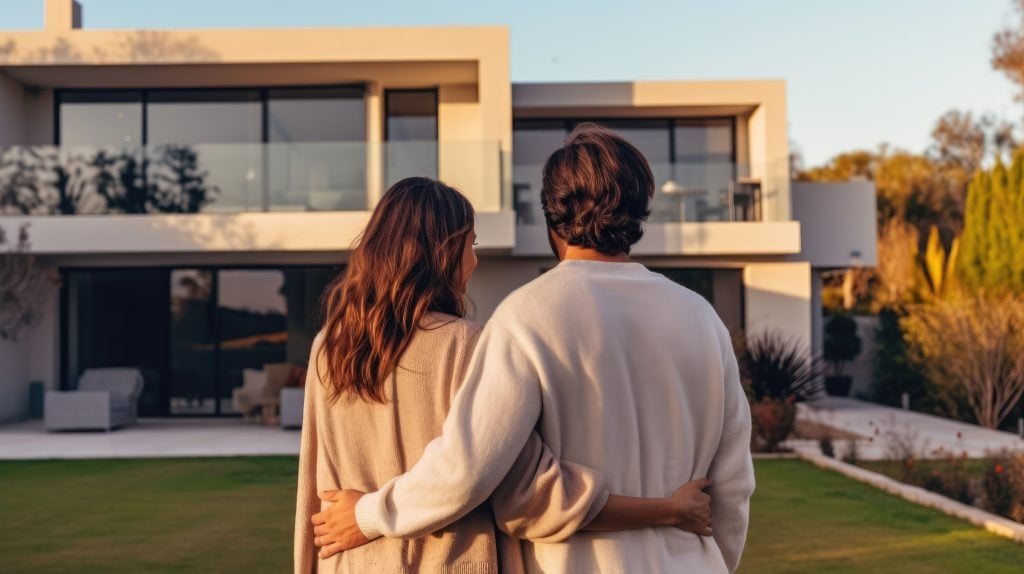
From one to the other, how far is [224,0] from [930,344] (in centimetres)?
1284

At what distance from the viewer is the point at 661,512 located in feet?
7.31

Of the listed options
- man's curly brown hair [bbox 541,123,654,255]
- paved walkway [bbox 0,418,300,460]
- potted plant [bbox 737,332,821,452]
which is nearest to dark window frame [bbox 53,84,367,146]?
paved walkway [bbox 0,418,300,460]

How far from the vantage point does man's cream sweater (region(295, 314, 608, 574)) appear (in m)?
2.38

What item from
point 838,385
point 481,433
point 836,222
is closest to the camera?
point 481,433

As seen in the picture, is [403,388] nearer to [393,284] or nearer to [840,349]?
[393,284]

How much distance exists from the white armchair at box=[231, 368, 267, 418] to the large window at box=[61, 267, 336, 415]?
0.54 metres

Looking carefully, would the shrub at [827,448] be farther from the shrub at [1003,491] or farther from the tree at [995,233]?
the tree at [995,233]

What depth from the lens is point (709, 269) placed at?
1959 cm

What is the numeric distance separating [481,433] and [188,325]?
17341 millimetres

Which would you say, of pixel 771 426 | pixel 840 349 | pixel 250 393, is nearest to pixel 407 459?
pixel 771 426

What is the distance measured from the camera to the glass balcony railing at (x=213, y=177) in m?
16.7

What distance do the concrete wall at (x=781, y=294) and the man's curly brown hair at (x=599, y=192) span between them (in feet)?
56.4

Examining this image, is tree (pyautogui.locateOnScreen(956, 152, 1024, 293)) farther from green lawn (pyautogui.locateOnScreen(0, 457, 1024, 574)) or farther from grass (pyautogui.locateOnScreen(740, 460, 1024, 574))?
grass (pyautogui.locateOnScreen(740, 460, 1024, 574))

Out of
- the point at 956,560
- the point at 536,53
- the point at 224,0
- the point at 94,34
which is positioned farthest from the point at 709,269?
the point at 956,560
